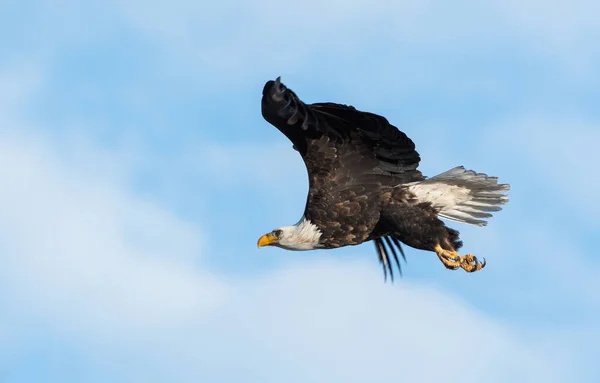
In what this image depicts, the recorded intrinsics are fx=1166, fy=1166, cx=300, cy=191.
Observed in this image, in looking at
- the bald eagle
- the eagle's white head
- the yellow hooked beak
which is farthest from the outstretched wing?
the yellow hooked beak

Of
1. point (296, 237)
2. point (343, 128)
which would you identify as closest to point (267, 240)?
point (296, 237)

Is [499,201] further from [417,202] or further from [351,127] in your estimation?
[351,127]

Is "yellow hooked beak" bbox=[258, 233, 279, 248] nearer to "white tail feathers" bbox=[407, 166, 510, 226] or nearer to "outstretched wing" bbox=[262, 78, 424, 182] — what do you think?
"outstretched wing" bbox=[262, 78, 424, 182]

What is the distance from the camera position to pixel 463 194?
1312cm

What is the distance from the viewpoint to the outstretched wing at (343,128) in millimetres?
11656

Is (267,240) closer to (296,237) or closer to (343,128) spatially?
(296,237)

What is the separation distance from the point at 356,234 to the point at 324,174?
2.54ft

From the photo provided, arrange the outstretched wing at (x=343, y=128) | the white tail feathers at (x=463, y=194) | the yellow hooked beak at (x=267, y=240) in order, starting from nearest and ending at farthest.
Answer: the outstretched wing at (x=343, y=128) → the white tail feathers at (x=463, y=194) → the yellow hooked beak at (x=267, y=240)

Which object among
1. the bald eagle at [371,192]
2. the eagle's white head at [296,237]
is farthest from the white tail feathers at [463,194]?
the eagle's white head at [296,237]

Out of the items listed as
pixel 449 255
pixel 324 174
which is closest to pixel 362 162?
pixel 324 174

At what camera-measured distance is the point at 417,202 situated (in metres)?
12.8

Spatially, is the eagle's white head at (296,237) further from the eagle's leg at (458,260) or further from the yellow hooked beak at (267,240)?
the eagle's leg at (458,260)

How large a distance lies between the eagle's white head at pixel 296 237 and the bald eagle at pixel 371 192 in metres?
0.01

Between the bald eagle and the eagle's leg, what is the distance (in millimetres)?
11
